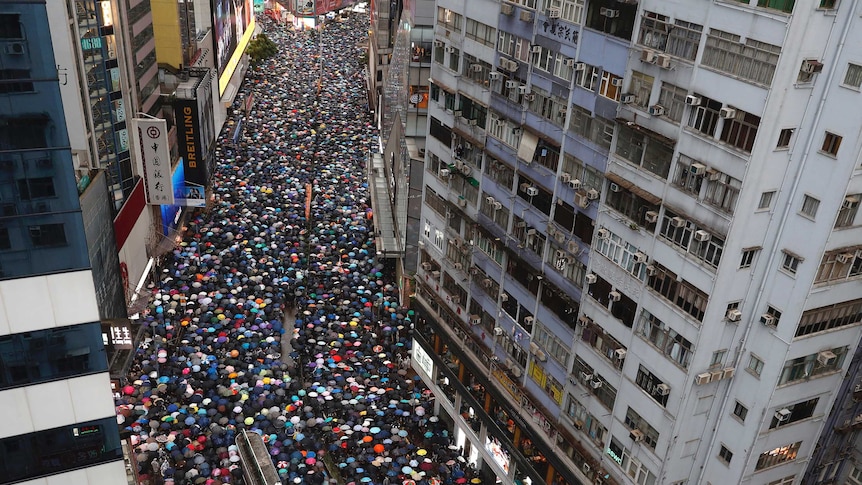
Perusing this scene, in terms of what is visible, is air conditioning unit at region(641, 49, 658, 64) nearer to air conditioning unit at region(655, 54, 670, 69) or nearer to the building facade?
air conditioning unit at region(655, 54, 670, 69)

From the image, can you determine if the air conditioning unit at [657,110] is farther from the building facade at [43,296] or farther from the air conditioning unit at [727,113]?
the building facade at [43,296]

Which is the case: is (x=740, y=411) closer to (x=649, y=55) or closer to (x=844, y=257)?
(x=844, y=257)

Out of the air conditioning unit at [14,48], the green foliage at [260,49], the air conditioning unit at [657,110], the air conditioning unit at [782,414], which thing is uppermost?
the air conditioning unit at [14,48]

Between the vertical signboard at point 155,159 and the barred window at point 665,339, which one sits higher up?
the barred window at point 665,339

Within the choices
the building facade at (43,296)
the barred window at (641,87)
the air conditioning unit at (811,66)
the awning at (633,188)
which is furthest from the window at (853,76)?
the building facade at (43,296)

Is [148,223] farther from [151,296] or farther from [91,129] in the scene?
[91,129]

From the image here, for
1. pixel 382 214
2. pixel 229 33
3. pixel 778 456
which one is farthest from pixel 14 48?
pixel 229 33

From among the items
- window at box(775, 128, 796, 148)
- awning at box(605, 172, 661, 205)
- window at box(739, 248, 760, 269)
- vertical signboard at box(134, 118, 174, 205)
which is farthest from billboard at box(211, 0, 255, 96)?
window at box(775, 128, 796, 148)
